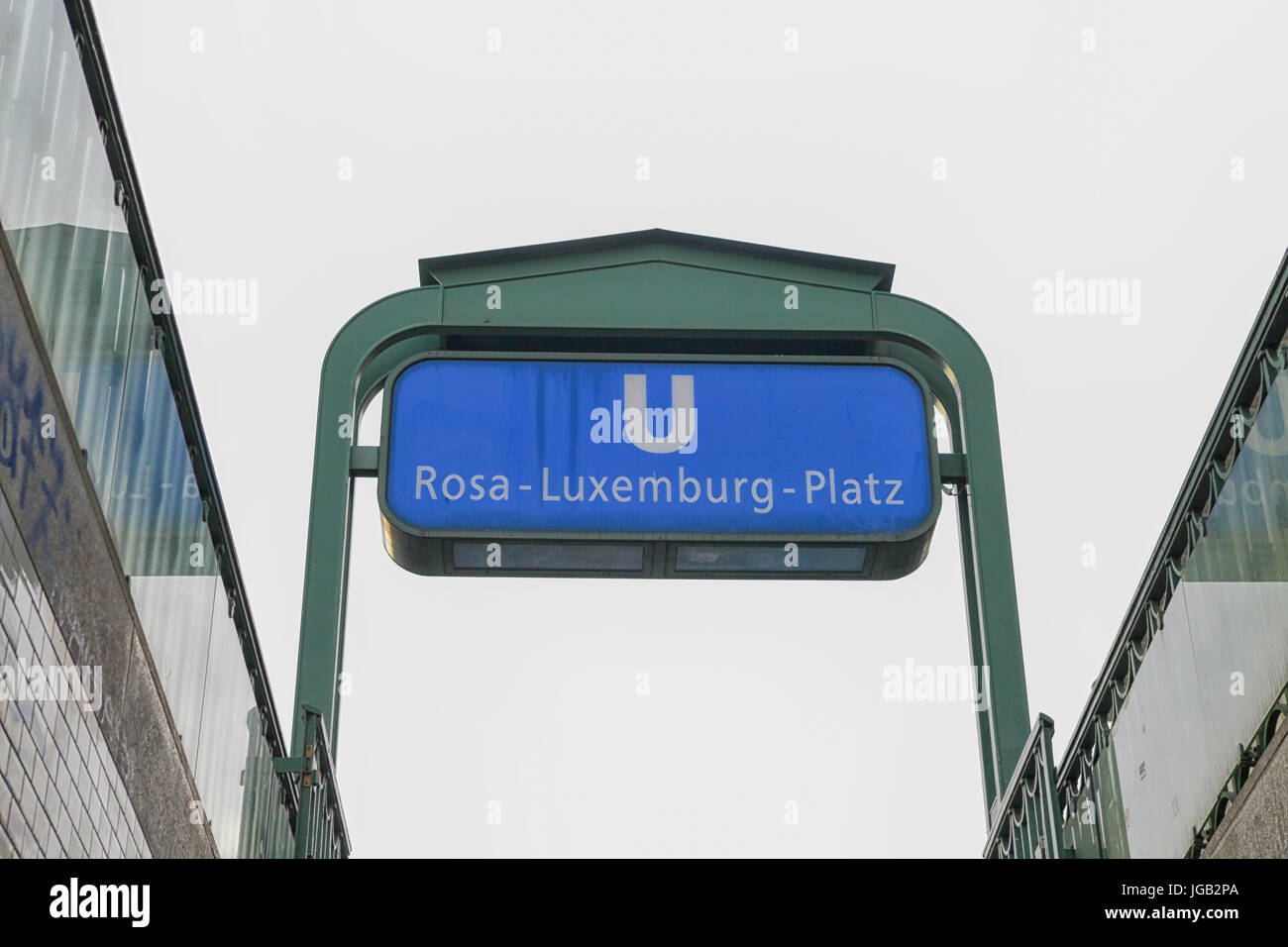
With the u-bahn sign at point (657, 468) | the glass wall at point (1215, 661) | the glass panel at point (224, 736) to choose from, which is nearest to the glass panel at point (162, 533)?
the glass panel at point (224, 736)

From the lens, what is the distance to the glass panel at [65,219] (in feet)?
18.1

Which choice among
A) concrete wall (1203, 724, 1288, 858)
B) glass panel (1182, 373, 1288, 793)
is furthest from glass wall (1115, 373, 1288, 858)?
concrete wall (1203, 724, 1288, 858)

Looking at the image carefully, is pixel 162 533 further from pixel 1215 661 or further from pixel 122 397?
pixel 1215 661

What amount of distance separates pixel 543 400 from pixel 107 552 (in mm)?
6310

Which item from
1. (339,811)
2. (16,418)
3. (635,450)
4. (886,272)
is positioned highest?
(886,272)

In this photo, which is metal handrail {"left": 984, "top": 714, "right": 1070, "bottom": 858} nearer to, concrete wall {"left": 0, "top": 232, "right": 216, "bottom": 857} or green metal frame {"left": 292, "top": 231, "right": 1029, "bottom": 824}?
green metal frame {"left": 292, "top": 231, "right": 1029, "bottom": 824}

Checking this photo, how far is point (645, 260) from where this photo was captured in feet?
44.6

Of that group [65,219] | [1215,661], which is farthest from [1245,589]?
[65,219]

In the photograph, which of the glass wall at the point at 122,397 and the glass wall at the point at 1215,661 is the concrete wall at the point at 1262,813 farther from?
the glass wall at the point at 122,397

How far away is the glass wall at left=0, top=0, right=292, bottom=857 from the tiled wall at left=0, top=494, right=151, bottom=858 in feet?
2.50

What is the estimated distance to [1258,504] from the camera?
7.09 meters
